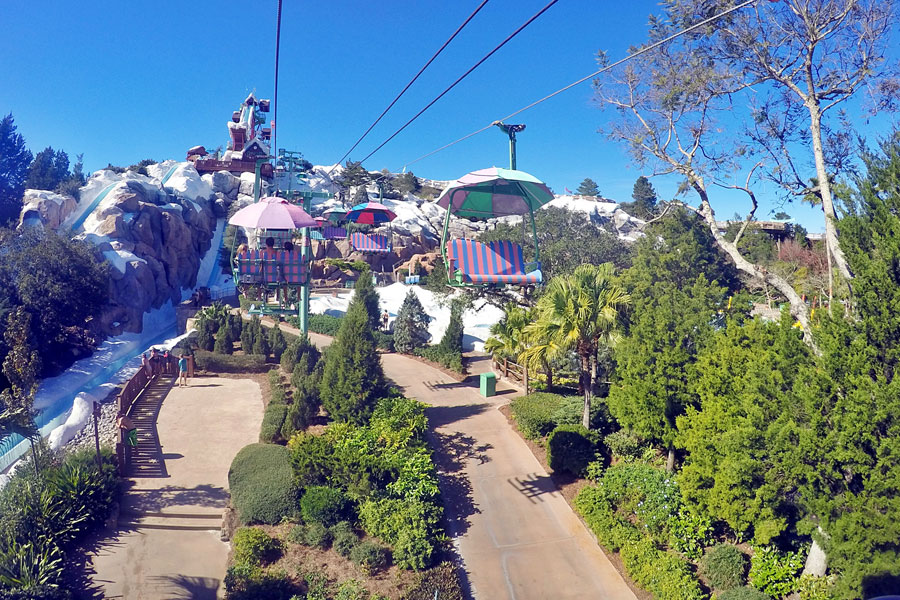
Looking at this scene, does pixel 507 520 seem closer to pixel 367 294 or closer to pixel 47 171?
pixel 367 294

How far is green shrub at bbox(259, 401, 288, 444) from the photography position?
14.2m

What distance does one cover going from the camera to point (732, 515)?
393 inches

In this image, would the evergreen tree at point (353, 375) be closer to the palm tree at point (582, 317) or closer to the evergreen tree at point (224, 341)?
the palm tree at point (582, 317)

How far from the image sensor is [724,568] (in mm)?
9648

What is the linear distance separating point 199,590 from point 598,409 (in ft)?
33.9

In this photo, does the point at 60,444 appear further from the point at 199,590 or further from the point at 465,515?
the point at 465,515

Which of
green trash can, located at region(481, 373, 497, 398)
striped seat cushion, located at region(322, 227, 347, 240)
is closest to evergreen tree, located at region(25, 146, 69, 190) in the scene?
striped seat cushion, located at region(322, 227, 347, 240)

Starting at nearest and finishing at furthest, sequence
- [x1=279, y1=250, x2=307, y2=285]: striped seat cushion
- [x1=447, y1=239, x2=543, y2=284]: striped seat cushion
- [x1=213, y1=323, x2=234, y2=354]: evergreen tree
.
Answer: [x1=447, y1=239, x2=543, y2=284]: striped seat cushion
[x1=279, y1=250, x2=307, y2=285]: striped seat cushion
[x1=213, y1=323, x2=234, y2=354]: evergreen tree

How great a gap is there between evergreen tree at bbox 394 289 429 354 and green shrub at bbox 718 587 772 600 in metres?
18.1

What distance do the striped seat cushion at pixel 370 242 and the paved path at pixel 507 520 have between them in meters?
27.8

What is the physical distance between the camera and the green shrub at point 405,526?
10.0m

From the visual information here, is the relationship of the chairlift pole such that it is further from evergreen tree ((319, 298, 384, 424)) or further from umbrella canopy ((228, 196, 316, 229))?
umbrella canopy ((228, 196, 316, 229))

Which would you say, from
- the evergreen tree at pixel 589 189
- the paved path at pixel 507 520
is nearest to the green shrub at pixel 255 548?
the paved path at pixel 507 520

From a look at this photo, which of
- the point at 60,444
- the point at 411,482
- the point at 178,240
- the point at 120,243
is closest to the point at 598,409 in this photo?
the point at 411,482
